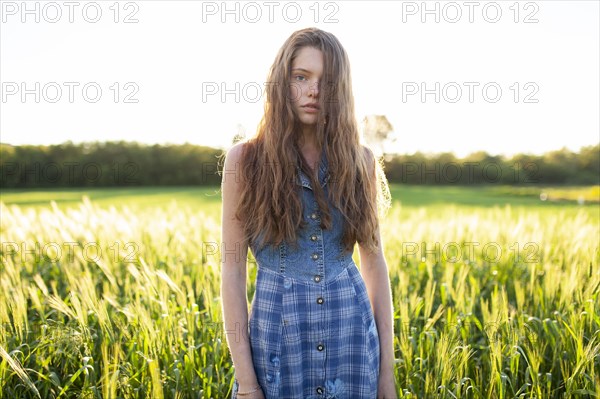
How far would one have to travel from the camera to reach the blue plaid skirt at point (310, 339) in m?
1.88

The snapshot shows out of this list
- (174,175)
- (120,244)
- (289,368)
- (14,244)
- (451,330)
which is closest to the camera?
(289,368)

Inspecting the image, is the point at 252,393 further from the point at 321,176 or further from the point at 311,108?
the point at 311,108

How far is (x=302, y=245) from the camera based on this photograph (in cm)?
197

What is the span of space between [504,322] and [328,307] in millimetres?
1425

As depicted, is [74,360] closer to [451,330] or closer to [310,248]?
[310,248]

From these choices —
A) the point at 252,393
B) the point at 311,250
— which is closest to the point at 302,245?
the point at 311,250

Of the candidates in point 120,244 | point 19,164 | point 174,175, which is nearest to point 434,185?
point 174,175

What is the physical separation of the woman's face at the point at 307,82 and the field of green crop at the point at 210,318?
1.07 m

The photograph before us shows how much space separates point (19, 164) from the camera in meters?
26.6

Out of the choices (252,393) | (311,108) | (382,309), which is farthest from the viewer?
(382,309)

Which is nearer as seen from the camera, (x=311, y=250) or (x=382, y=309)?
(x=311, y=250)

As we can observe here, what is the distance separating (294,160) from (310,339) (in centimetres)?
69

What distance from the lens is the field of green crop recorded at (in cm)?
258

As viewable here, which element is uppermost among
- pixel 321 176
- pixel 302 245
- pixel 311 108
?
pixel 311 108
